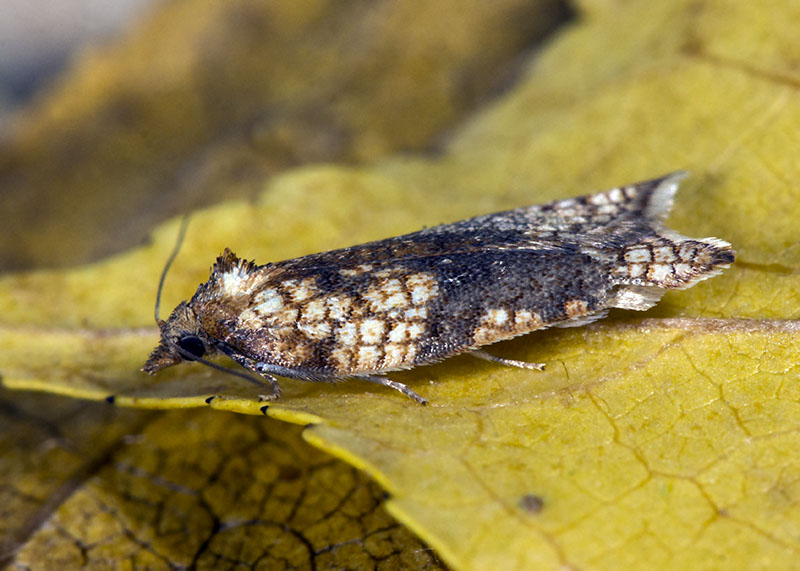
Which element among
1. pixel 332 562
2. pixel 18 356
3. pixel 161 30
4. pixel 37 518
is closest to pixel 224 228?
pixel 18 356

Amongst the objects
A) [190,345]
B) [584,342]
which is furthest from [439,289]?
[190,345]

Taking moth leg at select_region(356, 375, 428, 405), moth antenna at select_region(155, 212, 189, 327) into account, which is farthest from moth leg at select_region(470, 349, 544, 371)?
moth antenna at select_region(155, 212, 189, 327)

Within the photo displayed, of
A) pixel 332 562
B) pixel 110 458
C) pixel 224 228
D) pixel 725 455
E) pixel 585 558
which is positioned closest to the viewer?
pixel 585 558

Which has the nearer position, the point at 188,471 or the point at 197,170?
the point at 188,471

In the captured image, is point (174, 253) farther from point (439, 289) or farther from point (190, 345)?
point (439, 289)

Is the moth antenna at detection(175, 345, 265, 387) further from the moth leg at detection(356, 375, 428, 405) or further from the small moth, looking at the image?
the moth leg at detection(356, 375, 428, 405)

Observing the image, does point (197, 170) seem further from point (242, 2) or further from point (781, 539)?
point (781, 539)
